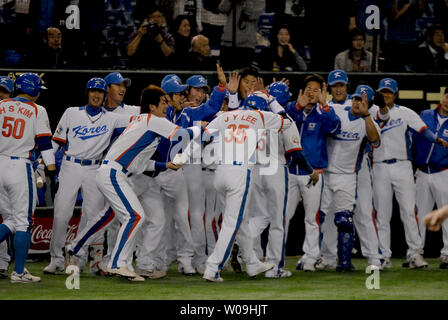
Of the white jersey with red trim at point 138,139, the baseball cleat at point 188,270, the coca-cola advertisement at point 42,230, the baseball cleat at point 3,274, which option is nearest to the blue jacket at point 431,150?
the baseball cleat at point 188,270

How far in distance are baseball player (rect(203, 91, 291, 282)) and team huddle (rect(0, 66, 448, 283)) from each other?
0.01 m

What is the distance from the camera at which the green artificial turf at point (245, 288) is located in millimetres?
7441

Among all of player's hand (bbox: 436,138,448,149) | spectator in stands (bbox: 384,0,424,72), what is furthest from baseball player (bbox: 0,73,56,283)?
spectator in stands (bbox: 384,0,424,72)

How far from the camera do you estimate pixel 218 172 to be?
852 cm

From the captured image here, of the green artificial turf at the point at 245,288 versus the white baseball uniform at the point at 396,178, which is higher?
the white baseball uniform at the point at 396,178

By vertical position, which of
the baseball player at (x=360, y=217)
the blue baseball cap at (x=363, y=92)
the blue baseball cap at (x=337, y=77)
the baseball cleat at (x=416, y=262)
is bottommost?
the baseball cleat at (x=416, y=262)

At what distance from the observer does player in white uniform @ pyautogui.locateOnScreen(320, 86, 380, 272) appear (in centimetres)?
945

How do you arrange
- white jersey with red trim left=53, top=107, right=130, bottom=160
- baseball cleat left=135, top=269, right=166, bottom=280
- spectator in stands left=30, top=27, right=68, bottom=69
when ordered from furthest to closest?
spectator in stands left=30, top=27, right=68, bottom=69 < white jersey with red trim left=53, top=107, right=130, bottom=160 < baseball cleat left=135, top=269, right=166, bottom=280

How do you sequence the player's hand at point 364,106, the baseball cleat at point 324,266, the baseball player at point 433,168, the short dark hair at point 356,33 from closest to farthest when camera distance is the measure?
the player's hand at point 364,106, the baseball cleat at point 324,266, the baseball player at point 433,168, the short dark hair at point 356,33

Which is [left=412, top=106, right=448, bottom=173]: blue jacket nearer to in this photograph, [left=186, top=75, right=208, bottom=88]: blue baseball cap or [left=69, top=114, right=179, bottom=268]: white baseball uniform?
[left=186, top=75, right=208, bottom=88]: blue baseball cap

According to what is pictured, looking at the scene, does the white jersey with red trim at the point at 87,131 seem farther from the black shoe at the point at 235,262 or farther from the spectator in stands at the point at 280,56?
the spectator in stands at the point at 280,56

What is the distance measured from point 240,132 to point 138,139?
1.02 m

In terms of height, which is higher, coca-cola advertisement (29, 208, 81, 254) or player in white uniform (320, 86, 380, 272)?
player in white uniform (320, 86, 380, 272)

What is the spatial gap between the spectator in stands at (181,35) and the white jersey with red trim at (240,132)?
11.8 feet
